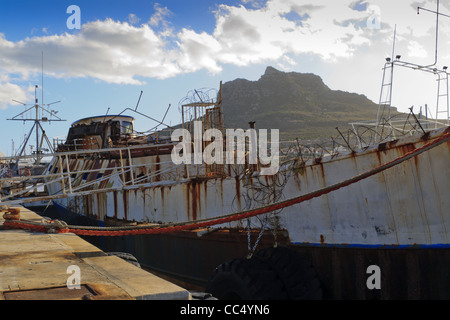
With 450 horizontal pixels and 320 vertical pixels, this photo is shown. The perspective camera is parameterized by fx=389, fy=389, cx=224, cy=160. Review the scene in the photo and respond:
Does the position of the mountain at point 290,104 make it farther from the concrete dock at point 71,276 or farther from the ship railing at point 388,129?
the concrete dock at point 71,276

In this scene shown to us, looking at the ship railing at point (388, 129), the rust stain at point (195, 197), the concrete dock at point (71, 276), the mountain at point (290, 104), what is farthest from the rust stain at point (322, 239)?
the mountain at point (290, 104)

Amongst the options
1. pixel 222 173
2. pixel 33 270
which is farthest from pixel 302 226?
pixel 33 270

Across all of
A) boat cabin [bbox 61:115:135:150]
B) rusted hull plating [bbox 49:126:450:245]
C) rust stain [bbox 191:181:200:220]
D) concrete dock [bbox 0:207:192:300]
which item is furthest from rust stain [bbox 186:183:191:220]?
boat cabin [bbox 61:115:135:150]

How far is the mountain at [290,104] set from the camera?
102 m

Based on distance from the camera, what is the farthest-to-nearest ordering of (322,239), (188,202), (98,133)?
1. (98,133)
2. (188,202)
3. (322,239)

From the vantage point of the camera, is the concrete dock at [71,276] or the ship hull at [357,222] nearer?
the concrete dock at [71,276]

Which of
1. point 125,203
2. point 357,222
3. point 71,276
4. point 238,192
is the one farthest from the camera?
point 125,203

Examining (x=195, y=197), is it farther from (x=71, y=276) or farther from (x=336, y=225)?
(x=71, y=276)

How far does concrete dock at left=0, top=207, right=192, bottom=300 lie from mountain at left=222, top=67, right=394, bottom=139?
261 feet

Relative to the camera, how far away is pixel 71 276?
487 cm

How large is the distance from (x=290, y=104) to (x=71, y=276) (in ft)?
414

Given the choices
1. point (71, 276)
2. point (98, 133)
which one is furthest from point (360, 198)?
point (98, 133)

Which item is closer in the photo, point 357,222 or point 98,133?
point 357,222

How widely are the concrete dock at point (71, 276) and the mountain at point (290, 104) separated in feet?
261
